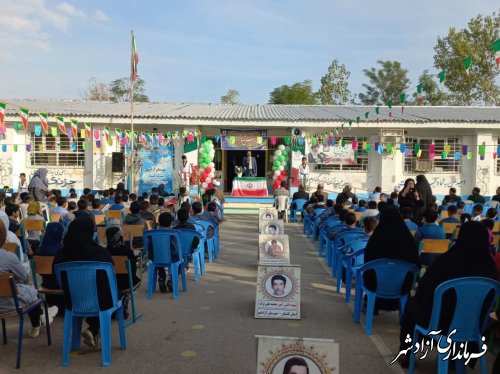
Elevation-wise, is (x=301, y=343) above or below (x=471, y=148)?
below

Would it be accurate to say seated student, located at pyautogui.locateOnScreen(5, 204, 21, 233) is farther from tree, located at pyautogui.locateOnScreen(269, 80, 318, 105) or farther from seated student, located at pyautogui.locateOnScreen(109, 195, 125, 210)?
tree, located at pyautogui.locateOnScreen(269, 80, 318, 105)

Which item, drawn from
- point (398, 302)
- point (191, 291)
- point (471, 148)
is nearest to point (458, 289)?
point (398, 302)

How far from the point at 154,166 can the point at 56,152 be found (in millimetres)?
3952

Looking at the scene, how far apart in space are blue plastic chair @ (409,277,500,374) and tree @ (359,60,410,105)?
165 ft

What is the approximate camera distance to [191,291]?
24.3 feet

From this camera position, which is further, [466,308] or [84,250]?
[84,250]

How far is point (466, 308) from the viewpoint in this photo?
12.8 ft

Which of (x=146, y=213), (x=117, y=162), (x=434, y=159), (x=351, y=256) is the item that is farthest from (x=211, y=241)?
(x=434, y=159)

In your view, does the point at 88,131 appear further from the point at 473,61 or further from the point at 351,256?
the point at 473,61

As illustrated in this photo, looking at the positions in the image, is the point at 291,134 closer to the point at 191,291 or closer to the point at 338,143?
the point at 338,143

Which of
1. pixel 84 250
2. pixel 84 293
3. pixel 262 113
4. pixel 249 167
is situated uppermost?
pixel 262 113

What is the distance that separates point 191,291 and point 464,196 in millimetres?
15693

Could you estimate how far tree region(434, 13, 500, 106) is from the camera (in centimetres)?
3084

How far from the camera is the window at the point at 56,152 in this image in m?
20.5
